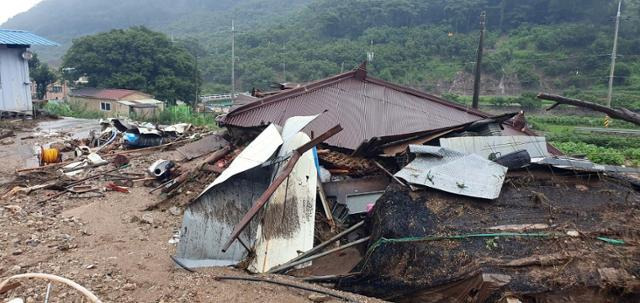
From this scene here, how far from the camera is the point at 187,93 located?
35812mm

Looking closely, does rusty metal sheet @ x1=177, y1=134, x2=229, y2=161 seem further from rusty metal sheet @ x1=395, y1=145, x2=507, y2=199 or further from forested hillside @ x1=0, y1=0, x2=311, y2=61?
forested hillside @ x1=0, y1=0, x2=311, y2=61

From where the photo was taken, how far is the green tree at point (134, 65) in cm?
3484

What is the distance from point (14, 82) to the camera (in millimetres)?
19766

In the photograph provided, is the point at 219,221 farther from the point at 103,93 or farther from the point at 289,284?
the point at 103,93

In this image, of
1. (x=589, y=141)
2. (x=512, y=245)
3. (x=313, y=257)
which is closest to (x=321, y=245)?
(x=313, y=257)

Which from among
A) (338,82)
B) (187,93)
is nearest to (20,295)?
(338,82)

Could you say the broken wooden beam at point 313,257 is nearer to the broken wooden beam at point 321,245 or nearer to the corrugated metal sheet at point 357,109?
the broken wooden beam at point 321,245

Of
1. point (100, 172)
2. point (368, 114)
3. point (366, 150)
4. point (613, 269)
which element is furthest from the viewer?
point (100, 172)

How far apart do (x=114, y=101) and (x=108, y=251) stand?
28.2m

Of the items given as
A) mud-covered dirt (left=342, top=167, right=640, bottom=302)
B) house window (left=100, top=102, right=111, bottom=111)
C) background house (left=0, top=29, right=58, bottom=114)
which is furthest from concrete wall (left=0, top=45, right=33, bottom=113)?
mud-covered dirt (left=342, top=167, right=640, bottom=302)

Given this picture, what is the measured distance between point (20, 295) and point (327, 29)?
5545cm

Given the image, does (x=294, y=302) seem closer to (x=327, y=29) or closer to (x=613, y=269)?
(x=613, y=269)

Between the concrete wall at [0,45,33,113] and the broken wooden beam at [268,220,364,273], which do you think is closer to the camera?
the broken wooden beam at [268,220,364,273]

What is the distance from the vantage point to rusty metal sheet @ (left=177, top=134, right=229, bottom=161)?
933 centimetres
